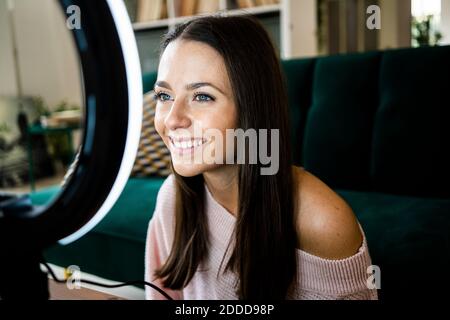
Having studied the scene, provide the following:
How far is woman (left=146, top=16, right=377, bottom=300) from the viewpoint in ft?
1.30

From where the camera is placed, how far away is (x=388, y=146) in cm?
63

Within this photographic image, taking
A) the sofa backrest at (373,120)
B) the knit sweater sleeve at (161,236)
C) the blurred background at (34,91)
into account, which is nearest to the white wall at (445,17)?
the sofa backrest at (373,120)

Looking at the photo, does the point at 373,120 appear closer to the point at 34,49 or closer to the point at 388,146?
the point at 388,146

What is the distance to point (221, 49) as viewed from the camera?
0.39 m

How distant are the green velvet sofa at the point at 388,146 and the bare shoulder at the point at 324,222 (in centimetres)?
13

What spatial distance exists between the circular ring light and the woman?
0.06 meters

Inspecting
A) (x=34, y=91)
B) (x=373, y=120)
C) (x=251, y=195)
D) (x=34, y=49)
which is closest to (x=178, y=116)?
(x=251, y=195)

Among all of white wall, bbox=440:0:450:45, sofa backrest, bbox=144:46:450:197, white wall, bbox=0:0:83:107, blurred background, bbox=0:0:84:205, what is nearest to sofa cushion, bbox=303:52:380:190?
sofa backrest, bbox=144:46:450:197

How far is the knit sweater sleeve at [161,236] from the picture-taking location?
2.00 ft

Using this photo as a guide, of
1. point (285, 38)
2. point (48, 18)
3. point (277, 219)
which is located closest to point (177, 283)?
point (277, 219)

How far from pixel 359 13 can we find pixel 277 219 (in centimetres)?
26

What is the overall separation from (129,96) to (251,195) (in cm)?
20

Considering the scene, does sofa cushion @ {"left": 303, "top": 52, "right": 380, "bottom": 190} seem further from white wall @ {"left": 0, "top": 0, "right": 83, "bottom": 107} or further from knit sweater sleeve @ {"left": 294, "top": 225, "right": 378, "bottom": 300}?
white wall @ {"left": 0, "top": 0, "right": 83, "bottom": 107}

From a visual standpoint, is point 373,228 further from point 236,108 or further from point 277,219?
point 236,108
